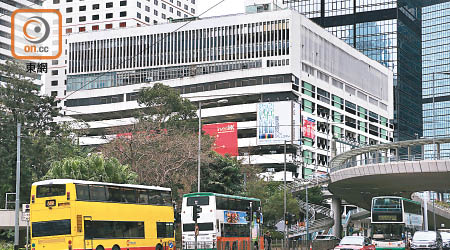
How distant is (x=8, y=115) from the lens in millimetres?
66000

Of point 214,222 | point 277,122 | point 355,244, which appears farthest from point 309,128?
point 355,244

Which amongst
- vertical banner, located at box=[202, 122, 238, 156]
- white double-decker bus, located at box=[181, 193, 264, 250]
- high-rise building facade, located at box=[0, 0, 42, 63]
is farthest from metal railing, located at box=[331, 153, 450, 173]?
high-rise building facade, located at box=[0, 0, 42, 63]

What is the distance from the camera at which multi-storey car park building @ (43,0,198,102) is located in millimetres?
130750

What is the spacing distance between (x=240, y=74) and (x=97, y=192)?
71.4 m

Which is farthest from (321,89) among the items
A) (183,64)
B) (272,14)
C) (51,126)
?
(51,126)

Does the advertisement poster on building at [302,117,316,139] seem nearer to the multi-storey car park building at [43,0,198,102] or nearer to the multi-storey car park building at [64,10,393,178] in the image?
the multi-storey car park building at [64,10,393,178]

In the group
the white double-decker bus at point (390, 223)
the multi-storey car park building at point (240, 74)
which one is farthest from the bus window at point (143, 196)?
the multi-storey car park building at point (240, 74)

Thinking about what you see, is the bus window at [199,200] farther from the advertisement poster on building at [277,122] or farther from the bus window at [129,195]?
the advertisement poster on building at [277,122]

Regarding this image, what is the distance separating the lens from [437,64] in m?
184

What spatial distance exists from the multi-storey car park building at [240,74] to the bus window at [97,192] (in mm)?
61998

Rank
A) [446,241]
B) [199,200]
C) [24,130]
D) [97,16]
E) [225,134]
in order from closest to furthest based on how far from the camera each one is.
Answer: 1. [199,200]
2. [446,241]
3. [24,130]
4. [225,134]
5. [97,16]

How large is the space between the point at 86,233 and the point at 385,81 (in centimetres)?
10796

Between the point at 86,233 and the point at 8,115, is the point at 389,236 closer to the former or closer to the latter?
the point at 86,233

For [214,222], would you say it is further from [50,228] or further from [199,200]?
[50,228]
